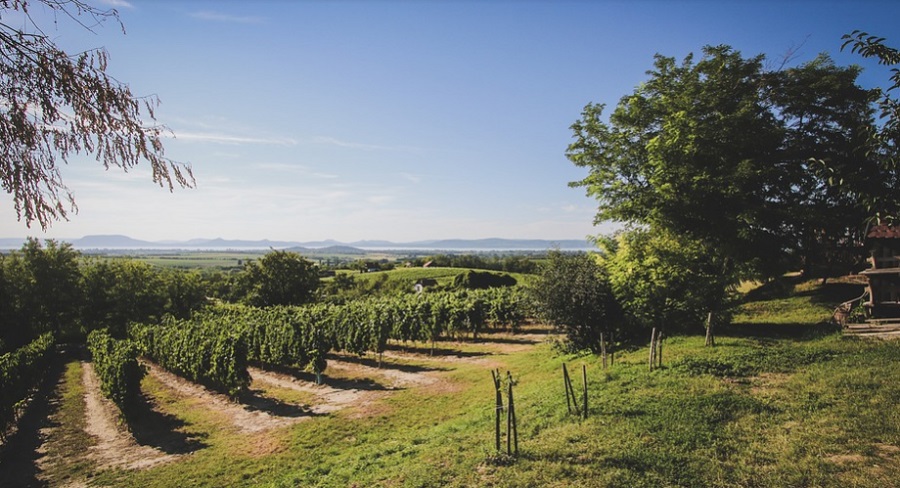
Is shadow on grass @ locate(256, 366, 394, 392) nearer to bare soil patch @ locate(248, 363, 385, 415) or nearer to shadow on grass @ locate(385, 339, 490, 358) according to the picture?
bare soil patch @ locate(248, 363, 385, 415)

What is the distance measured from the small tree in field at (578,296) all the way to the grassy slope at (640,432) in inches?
104

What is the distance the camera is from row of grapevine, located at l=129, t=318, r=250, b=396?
19.4 metres

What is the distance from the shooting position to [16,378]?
58.5 feet

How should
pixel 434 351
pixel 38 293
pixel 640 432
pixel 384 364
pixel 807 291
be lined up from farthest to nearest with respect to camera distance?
pixel 38 293, pixel 434 351, pixel 384 364, pixel 807 291, pixel 640 432

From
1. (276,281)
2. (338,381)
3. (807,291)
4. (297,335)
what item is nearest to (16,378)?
(297,335)

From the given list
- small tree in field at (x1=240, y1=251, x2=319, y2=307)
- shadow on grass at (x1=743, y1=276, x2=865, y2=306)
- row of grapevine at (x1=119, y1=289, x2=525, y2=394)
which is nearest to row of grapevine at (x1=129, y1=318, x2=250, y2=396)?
row of grapevine at (x1=119, y1=289, x2=525, y2=394)

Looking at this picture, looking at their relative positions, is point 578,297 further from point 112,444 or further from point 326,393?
point 112,444

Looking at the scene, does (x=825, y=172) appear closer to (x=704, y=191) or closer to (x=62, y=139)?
(x=62, y=139)

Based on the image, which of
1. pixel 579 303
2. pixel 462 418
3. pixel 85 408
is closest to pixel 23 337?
pixel 85 408

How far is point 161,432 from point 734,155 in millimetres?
26662

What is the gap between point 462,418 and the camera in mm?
13570

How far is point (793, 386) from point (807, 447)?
3.90m

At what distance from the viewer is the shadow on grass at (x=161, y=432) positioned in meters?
14.1

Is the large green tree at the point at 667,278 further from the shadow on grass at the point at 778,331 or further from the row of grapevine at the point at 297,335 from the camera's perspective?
the row of grapevine at the point at 297,335
